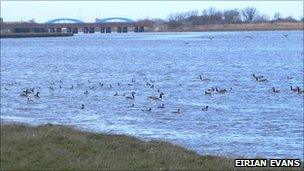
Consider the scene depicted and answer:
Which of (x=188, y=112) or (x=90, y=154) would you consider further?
(x=188, y=112)

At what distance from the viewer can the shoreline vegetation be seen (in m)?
12.3

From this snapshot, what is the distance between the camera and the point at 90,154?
13.5 metres

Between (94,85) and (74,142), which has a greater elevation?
(74,142)

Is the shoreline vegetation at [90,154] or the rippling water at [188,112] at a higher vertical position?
the shoreline vegetation at [90,154]

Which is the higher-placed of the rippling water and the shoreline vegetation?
the shoreline vegetation

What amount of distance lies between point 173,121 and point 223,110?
4.42 meters

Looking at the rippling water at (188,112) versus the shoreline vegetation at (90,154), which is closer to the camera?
the shoreline vegetation at (90,154)

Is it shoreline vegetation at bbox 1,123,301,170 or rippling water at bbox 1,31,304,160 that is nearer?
shoreline vegetation at bbox 1,123,301,170

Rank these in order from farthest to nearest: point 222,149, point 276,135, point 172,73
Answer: point 172,73, point 276,135, point 222,149

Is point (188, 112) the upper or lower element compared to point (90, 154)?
lower

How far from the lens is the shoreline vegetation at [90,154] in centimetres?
1230

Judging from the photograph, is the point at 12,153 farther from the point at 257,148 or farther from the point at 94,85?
the point at 94,85

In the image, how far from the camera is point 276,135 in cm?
2170

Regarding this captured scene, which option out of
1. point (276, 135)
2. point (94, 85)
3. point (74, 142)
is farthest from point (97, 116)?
point (94, 85)
